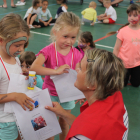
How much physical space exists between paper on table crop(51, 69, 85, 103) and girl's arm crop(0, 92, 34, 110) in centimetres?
46

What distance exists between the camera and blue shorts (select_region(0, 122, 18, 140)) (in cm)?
168

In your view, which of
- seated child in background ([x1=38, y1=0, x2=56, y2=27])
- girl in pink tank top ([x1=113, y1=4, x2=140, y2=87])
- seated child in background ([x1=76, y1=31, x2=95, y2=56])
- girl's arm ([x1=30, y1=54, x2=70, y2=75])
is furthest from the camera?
seated child in background ([x1=38, y1=0, x2=56, y2=27])

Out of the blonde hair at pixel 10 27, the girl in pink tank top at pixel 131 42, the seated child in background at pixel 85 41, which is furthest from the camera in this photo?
the seated child in background at pixel 85 41

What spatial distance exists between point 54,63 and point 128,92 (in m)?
2.14

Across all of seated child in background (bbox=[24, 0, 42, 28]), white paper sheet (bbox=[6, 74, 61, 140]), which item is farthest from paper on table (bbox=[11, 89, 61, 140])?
seated child in background (bbox=[24, 0, 42, 28])

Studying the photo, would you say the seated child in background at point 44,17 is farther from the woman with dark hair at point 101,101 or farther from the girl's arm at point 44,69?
the woman with dark hair at point 101,101

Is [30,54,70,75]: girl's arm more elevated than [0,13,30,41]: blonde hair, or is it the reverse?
[0,13,30,41]: blonde hair

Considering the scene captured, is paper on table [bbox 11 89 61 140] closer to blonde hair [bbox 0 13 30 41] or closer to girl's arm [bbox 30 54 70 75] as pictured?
girl's arm [bbox 30 54 70 75]

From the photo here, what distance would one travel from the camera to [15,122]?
5.62 ft

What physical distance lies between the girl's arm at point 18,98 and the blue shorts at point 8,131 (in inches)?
9.4

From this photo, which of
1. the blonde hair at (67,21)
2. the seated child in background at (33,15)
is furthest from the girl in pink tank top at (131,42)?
the seated child in background at (33,15)

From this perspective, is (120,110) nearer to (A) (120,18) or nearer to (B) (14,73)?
(B) (14,73)

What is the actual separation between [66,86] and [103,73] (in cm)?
84

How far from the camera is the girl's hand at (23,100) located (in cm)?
159
